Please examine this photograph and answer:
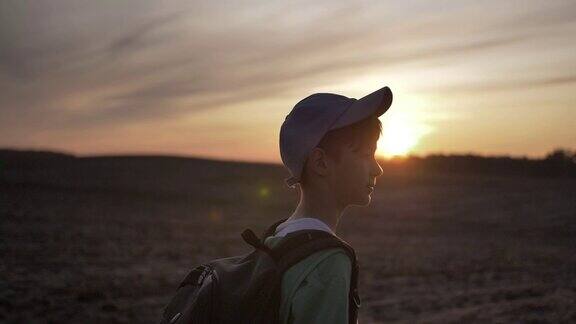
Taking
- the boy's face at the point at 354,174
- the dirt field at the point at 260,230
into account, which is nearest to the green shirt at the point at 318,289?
the boy's face at the point at 354,174

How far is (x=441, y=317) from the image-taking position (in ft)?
27.1

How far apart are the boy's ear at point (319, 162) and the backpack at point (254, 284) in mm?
239

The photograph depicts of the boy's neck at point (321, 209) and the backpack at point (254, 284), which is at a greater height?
the boy's neck at point (321, 209)

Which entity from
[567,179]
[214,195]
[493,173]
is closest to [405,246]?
[214,195]

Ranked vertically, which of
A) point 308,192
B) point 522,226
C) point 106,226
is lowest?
point 522,226

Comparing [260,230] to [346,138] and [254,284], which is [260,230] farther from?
[254,284]

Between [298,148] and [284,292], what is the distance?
17.9 inches

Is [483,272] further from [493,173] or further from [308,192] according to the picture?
[493,173]

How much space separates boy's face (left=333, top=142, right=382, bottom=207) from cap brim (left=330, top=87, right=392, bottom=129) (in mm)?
88

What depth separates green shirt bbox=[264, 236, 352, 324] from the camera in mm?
1539

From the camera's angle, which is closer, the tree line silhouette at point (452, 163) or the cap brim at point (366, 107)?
the cap brim at point (366, 107)

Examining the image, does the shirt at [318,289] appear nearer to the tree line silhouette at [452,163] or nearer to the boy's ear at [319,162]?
the boy's ear at [319,162]

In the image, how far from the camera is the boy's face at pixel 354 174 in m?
1.87

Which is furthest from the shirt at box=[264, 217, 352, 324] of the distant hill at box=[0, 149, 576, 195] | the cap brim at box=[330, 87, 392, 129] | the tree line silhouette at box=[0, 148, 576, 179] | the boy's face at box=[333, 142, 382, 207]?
the tree line silhouette at box=[0, 148, 576, 179]
